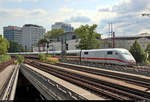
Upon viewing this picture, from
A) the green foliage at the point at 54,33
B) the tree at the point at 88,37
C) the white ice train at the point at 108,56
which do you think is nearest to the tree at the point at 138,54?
the white ice train at the point at 108,56

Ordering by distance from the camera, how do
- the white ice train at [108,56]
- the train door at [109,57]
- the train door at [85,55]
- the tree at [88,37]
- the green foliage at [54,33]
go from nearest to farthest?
the white ice train at [108,56] → the train door at [109,57] → the train door at [85,55] → the tree at [88,37] → the green foliage at [54,33]

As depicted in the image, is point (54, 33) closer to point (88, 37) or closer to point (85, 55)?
point (88, 37)

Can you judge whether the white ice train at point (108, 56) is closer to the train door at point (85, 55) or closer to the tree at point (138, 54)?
the train door at point (85, 55)

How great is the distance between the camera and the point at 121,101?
406 inches

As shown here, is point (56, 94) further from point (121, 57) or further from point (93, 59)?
point (93, 59)

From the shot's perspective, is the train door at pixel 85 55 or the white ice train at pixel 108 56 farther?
the train door at pixel 85 55

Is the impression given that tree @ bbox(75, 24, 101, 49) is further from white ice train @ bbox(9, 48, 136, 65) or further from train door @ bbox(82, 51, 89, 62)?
train door @ bbox(82, 51, 89, 62)

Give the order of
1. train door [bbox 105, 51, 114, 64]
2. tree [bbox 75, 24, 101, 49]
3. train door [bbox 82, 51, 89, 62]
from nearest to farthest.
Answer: train door [bbox 105, 51, 114, 64] → train door [bbox 82, 51, 89, 62] → tree [bbox 75, 24, 101, 49]

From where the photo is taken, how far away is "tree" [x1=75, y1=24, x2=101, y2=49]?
208 ft

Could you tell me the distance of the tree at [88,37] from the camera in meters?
63.5

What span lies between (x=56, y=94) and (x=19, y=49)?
→ 6846 inches

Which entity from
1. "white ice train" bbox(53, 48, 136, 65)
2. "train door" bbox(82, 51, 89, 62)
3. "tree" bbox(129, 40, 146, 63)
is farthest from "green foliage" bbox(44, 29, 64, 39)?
"tree" bbox(129, 40, 146, 63)

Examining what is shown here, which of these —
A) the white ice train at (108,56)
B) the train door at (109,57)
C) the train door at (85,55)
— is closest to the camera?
the white ice train at (108,56)

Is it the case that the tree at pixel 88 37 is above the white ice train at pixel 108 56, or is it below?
above
